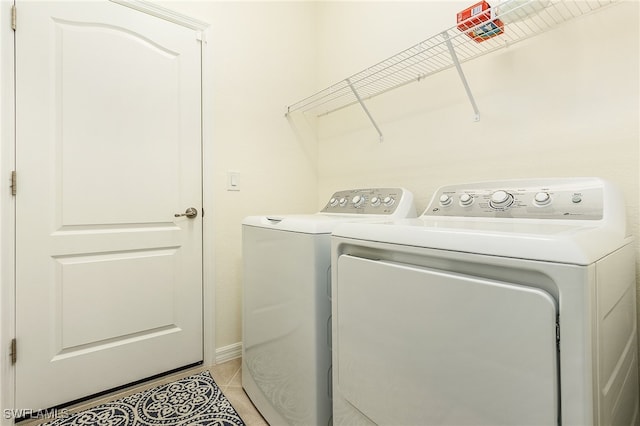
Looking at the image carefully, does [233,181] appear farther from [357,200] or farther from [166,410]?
[166,410]

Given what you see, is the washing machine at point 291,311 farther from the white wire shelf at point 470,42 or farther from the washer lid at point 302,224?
the white wire shelf at point 470,42

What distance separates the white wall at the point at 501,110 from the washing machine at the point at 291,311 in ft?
1.19

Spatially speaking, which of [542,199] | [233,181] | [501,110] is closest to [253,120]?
[233,181]

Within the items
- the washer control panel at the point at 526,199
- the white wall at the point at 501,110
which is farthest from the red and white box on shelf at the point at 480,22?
the washer control panel at the point at 526,199

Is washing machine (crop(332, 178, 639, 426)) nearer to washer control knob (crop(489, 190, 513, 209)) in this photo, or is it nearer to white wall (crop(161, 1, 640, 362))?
washer control knob (crop(489, 190, 513, 209))

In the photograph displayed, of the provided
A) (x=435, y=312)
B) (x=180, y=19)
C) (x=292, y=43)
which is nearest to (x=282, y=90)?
(x=292, y=43)

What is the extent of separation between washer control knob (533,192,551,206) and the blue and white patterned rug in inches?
57.7

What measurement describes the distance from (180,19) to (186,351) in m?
1.91

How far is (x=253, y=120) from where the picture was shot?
2.05 m

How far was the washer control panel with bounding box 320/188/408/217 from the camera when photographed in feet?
4.95

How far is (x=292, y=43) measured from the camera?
2.24 m

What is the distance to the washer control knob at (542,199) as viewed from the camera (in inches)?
39.6

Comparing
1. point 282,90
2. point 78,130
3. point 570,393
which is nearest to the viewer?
point 570,393

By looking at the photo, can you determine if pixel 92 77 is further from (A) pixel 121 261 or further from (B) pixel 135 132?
(A) pixel 121 261
